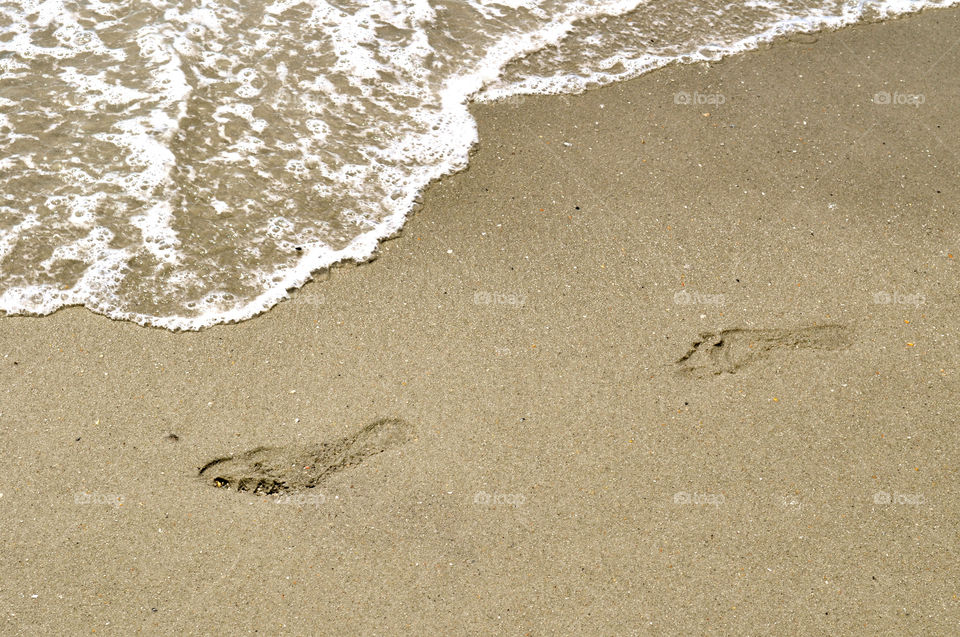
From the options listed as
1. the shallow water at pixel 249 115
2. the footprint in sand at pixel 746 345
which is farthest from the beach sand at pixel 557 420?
the shallow water at pixel 249 115

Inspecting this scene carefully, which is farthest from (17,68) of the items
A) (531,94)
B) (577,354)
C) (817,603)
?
(817,603)

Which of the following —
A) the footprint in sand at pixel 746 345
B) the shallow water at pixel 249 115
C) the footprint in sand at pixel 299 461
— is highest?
the shallow water at pixel 249 115

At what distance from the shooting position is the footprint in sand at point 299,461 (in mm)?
3377

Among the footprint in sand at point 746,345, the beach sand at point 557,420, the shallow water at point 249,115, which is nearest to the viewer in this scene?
the beach sand at point 557,420

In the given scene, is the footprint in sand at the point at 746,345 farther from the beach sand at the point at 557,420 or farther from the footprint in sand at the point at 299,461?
the footprint in sand at the point at 299,461

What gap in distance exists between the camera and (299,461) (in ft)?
11.3

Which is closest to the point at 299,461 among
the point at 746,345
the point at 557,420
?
the point at 557,420

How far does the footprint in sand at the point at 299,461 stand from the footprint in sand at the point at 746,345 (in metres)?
1.48

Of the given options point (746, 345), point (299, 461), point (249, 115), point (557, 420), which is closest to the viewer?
point (299, 461)

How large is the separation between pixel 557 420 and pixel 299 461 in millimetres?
1204

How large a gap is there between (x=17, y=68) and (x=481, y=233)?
11.8 feet

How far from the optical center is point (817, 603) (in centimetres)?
307

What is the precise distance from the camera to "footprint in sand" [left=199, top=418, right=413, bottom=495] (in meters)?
3.38

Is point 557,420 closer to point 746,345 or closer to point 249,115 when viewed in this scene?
point 746,345
